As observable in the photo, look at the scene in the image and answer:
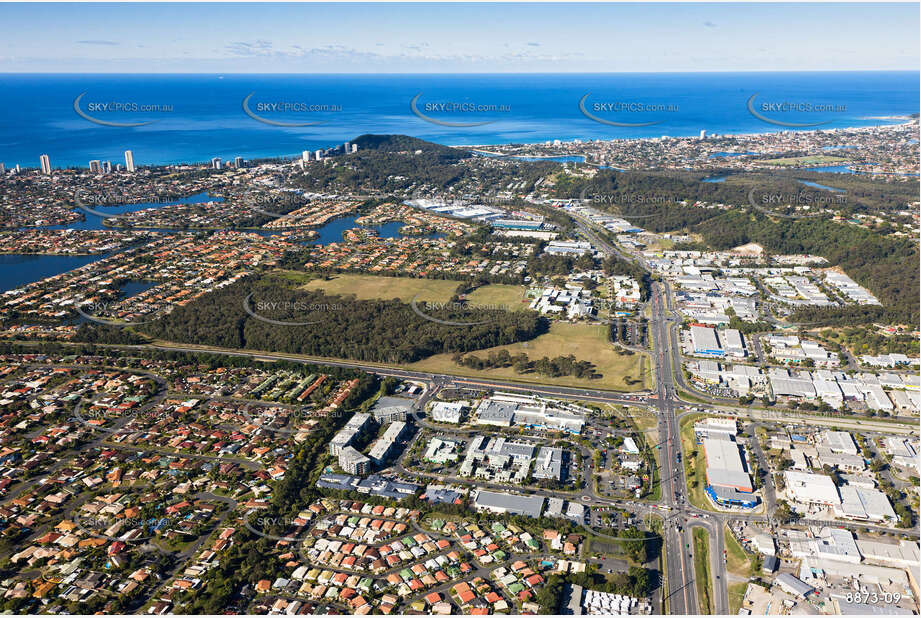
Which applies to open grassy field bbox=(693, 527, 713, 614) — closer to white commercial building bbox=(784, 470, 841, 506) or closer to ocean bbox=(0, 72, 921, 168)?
white commercial building bbox=(784, 470, 841, 506)

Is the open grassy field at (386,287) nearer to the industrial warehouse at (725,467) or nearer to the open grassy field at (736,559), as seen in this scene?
the industrial warehouse at (725,467)

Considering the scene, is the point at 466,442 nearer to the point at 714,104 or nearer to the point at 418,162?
the point at 418,162

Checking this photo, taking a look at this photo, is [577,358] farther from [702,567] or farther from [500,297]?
[702,567]

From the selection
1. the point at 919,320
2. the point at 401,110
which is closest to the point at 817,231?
the point at 919,320

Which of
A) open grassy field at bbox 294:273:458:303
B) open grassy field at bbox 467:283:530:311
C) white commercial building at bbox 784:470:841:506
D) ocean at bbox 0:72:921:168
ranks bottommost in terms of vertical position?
open grassy field at bbox 294:273:458:303

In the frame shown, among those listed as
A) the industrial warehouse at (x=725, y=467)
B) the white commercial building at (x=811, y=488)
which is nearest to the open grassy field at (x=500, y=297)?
the industrial warehouse at (x=725, y=467)

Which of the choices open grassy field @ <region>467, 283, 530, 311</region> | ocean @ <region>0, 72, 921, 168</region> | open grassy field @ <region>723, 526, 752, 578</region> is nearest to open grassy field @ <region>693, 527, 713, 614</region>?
open grassy field @ <region>723, 526, 752, 578</region>
